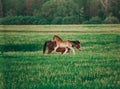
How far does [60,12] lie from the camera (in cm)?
474

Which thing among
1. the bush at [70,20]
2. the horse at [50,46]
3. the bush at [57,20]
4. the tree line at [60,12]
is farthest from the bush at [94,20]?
the horse at [50,46]

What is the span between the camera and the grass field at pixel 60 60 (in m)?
4.68

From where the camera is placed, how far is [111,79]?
15.4ft

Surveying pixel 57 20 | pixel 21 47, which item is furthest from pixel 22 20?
pixel 57 20

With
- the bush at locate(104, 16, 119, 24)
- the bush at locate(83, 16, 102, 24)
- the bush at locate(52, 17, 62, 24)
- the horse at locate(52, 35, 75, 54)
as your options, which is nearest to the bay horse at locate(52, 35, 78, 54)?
the horse at locate(52, 35, 75, 54)

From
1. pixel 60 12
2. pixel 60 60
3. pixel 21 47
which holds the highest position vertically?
pixel 60 12

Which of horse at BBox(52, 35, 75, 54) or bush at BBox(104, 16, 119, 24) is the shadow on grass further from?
bush at BBox(104, 16, 119, 24)

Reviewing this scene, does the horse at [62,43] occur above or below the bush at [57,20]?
below

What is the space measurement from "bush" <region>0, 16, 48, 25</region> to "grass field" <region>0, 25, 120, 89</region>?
56 mm

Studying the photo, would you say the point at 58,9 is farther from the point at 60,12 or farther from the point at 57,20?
the point at 57,20

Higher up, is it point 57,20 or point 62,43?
point 57,20

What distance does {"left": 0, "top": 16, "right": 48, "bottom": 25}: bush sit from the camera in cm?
467

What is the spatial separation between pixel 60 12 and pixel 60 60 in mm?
675

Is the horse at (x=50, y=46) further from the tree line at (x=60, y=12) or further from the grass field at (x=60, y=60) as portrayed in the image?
the tree line at (x=60, y=12)
